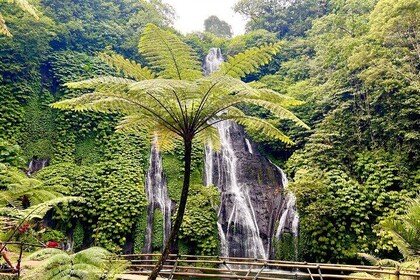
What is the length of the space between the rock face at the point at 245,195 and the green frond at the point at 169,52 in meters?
6.62

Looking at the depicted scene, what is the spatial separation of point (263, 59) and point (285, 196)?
7279 millimetres

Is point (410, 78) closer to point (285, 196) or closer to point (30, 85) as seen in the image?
point (285, 196)

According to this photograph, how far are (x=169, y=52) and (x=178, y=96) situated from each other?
657 mm

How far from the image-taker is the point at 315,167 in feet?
32.4

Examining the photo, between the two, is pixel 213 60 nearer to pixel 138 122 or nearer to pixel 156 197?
pixel 156 197

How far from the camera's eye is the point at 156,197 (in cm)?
966

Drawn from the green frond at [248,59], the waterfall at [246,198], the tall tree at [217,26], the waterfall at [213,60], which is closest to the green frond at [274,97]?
the green frond at [248,59]

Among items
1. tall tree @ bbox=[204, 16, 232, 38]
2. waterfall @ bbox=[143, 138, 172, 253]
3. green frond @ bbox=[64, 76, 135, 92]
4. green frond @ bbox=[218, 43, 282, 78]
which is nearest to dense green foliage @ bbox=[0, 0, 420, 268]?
waterfall @ bbox=[143, 138, 172, 253]

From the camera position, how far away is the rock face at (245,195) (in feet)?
28.9

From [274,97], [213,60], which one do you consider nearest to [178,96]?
[274,97]

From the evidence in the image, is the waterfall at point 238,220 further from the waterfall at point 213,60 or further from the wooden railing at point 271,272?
the waterfall at point 213,60

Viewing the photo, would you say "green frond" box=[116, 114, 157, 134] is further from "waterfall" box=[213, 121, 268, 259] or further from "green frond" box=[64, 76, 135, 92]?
"waterfall" box=[213, 121, 268, 259]

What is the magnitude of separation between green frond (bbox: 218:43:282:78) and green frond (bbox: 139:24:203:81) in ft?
1.34

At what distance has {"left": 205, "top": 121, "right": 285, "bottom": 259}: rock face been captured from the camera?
8797 mm
